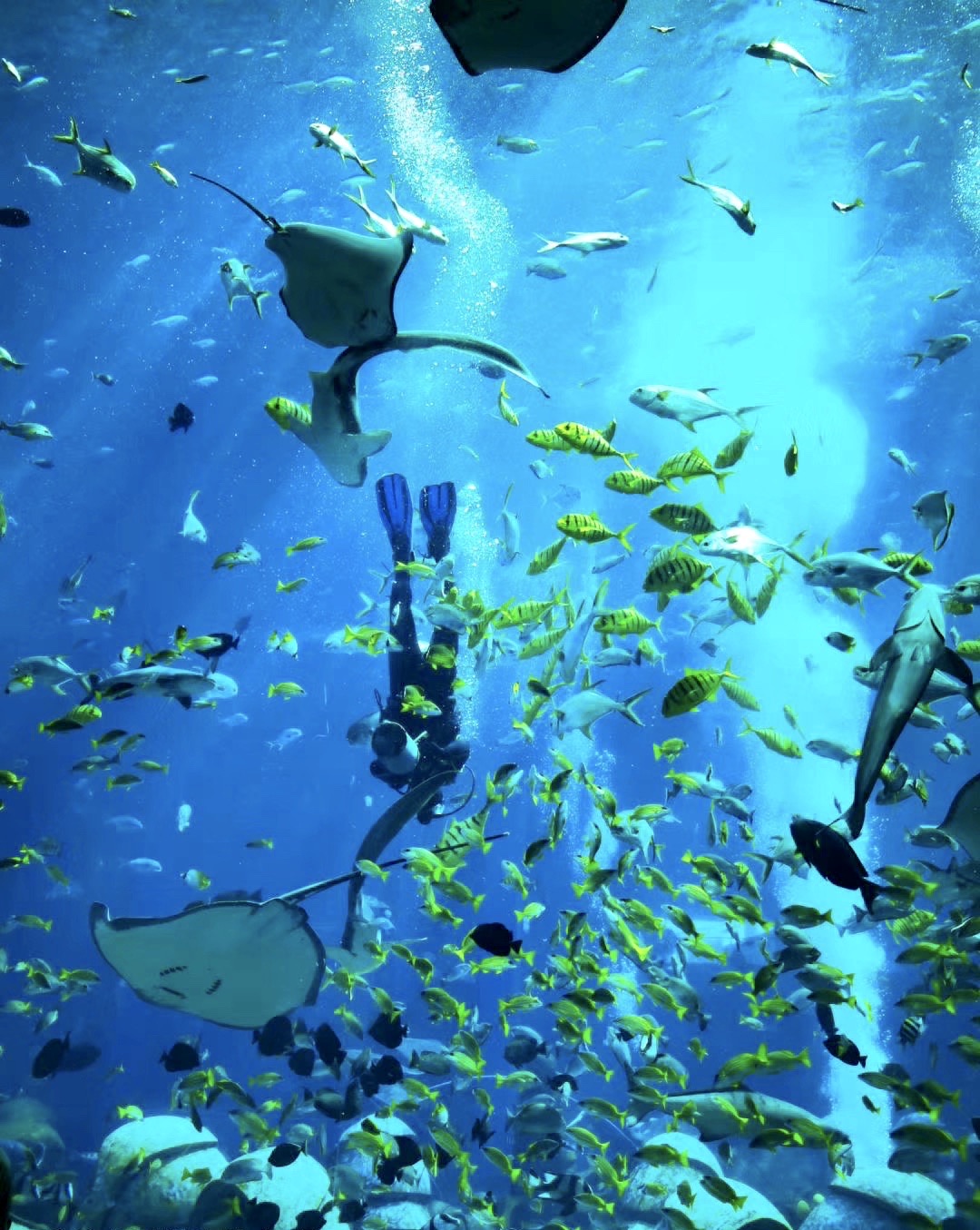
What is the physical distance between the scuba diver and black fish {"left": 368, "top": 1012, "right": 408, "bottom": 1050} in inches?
66.8

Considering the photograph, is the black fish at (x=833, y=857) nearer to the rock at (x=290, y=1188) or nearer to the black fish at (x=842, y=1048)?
the black fish at (x=842, y=1048)

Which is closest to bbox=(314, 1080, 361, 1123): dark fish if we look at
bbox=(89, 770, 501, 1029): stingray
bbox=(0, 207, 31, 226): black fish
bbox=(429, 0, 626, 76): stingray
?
bbox=(89, 770, 501, 1029): stingray

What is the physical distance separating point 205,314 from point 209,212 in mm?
3777

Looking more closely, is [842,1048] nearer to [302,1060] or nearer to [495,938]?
[495,938]

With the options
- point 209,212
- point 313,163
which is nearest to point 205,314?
point 209,212

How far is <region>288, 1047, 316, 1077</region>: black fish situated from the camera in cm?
672

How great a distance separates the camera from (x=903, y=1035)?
261 inches

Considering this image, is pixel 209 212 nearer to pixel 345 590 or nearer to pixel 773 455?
pixel 773 455

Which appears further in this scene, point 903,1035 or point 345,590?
point 345,590

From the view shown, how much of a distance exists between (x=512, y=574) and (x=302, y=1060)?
1148 inches

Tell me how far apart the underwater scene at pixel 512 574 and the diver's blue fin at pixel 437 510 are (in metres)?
0.05

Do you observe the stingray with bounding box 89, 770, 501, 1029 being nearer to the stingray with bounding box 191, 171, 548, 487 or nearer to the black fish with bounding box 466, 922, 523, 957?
the black fish with bounding box 466, 922, 523, 957

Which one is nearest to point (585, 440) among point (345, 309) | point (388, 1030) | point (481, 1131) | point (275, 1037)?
point (345, 309)

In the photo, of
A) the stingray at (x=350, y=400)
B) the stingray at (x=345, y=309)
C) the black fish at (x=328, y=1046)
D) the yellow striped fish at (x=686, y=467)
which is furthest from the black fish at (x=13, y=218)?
the black fish at (x=328, y=1046)
